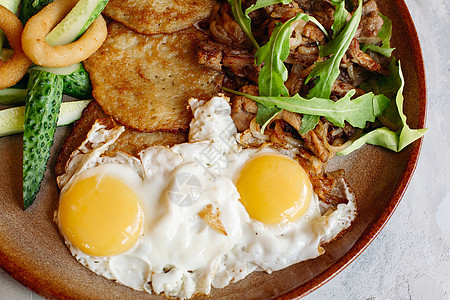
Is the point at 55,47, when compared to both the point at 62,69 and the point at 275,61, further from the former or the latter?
the point at 275,61

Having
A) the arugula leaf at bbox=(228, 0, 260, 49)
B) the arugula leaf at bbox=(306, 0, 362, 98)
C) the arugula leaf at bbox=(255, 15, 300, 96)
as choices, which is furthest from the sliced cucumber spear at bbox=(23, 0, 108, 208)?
the arugula leaf at bbox=(306, 0, 362, 98)

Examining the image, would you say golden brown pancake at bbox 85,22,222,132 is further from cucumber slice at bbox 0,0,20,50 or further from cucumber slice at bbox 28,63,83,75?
cucumber slice at bbox 0,0,20,50

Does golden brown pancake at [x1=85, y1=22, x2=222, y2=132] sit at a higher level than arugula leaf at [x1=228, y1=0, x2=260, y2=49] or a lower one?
lower

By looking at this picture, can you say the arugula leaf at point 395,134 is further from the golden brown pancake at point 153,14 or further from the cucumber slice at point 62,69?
the cucumber slice at point 62,69

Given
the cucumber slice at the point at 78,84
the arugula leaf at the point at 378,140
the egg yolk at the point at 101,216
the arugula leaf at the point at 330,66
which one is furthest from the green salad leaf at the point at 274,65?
the cucumber slice at the point at 78,84

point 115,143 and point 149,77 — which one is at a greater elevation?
point 149,77

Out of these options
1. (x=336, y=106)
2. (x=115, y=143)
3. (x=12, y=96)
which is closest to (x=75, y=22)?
(x=12, y=96)

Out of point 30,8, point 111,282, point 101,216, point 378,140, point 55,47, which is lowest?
point 111,282
